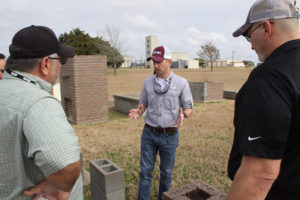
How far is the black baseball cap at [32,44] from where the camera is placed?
1340 mm

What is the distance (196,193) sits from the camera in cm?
269

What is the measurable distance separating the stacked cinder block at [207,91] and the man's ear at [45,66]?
410 inches

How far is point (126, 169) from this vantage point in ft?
14.3

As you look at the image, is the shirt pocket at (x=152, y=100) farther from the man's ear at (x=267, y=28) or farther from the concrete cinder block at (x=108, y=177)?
the man's ear at (x=267, y=28)

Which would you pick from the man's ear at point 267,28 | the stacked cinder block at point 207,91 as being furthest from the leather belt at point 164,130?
the stacked cinder block at point 207,91

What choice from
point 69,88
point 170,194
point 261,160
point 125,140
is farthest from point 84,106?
point 261,160

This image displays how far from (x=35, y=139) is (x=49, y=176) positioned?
20cm

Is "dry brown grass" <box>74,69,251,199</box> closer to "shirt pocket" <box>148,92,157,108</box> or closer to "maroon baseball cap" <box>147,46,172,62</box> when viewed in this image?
"shirt pocket" <box>148,92,157,108</box>


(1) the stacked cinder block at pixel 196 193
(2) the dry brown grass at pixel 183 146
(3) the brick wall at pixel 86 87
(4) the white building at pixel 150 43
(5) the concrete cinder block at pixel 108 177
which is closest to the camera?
(1) the stacked cinder block at pixel 196 193

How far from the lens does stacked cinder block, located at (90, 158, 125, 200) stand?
2.92 meters

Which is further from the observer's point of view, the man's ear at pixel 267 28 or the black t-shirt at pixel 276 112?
the man's ear at pixel 267 28

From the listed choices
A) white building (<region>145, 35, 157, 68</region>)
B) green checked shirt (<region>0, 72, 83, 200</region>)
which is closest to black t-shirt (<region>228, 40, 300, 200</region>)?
green checked shirt (<region>0, 72, 83, 200</region>)

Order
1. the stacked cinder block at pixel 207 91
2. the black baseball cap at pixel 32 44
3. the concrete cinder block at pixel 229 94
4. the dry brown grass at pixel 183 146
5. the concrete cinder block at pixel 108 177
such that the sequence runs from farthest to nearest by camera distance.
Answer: the concrete cinder block at pixel 229 94 < the stacked cinder block at pixel 207 91 < the dry brown grass at pixel 183 146 < the concrete cinder block at pixel 108 177 < the black baseball cap at pixel 32 44

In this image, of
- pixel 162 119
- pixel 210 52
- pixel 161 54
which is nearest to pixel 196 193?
pixel 162 119
